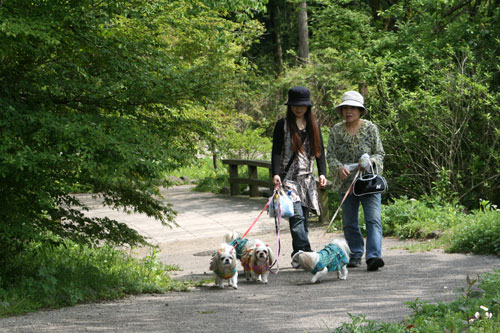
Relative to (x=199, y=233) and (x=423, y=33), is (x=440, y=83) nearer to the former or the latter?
(x=423, y=33)

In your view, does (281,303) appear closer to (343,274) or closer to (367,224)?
(343,274)

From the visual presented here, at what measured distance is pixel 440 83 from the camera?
1119 cm

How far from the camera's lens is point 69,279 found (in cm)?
663

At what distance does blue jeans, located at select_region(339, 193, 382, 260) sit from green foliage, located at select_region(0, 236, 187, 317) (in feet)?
6.61

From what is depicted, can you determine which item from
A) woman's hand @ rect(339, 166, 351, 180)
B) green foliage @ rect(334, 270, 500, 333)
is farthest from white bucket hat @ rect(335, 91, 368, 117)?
green foliage @ rect(334, 270, 500, 333)

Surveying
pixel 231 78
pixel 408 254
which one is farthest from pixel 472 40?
pixel 231 78

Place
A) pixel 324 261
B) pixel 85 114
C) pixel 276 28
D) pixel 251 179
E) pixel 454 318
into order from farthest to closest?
pixel 276 28
pixel 251 179
pixel 324 261
pixel 85 114
pixel 454 318

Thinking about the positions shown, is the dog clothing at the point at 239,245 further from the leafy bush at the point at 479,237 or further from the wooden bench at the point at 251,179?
the wooden bench at the point at 251,179

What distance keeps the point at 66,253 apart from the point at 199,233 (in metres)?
4.49

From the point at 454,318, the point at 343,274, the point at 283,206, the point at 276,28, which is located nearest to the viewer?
the point at 454,318

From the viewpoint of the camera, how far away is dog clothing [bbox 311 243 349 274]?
→ 6742 millimetres

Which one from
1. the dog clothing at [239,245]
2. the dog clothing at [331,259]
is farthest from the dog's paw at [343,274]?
the dog clothing at [239,245]

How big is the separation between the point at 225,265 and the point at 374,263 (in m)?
1.63

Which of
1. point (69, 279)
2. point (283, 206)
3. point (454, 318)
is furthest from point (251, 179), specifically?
point (454, 318)
